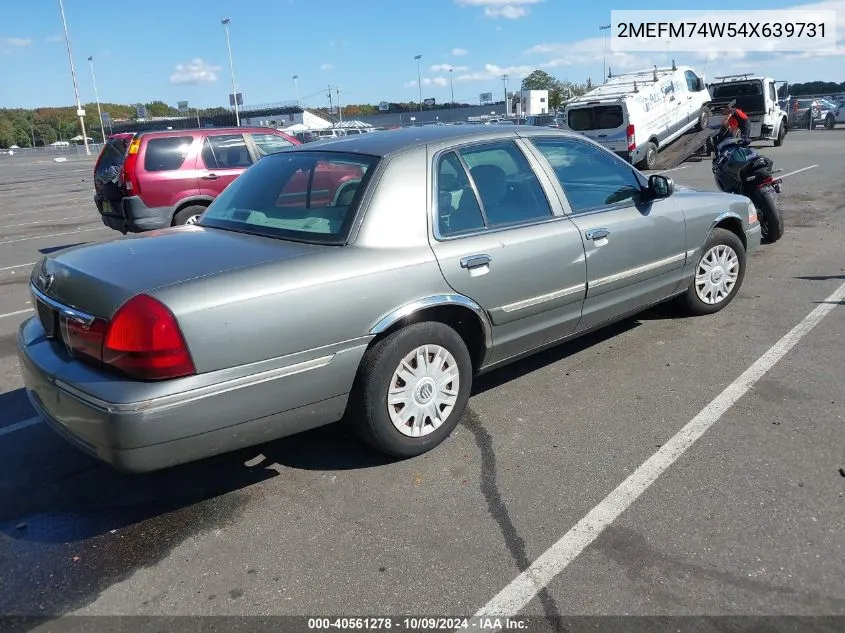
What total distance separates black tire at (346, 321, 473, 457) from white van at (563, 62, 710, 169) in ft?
45.5

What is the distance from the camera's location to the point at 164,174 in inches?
354

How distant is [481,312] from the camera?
12.2ft

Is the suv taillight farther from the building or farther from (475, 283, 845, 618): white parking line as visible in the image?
the building

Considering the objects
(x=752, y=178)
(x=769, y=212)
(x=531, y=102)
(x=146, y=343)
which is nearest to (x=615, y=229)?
(x=146, y=343)

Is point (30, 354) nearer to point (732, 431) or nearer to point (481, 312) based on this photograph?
point (481, 312)

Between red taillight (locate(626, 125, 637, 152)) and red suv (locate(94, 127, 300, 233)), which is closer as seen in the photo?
red suv (locate(94, 127, 300, 233))

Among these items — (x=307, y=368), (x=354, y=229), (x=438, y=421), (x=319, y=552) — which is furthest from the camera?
(x=438, y=421)

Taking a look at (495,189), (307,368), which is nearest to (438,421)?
(307,368)

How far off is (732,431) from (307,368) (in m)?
2.31

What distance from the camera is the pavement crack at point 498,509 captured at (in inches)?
99.0

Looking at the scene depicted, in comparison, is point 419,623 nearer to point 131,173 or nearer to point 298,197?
point 298,197

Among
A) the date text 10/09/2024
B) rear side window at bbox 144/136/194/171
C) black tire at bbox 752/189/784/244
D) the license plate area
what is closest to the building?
rear side window at bbox 144/136/194/171

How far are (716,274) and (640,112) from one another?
13.4 metres

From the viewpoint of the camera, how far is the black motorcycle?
792cm
